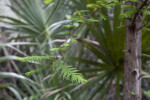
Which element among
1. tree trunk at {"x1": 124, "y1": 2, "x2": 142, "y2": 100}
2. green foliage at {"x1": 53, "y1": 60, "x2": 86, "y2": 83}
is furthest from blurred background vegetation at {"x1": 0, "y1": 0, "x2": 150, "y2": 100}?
green foliage at {"x1": 53, "y1": 60, "x2": 86, "y2": 83}

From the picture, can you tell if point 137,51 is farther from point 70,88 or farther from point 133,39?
point 70,88

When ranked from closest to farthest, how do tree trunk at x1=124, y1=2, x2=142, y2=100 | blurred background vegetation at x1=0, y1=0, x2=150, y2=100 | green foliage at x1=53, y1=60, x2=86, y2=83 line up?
green foliage at x1=53, y1=60, x2=86, y2=83
tree trunk at x1=124, y1=2, x2=142, y2=100
blurred background vegetation at x1=0, y1=0, x2=150, y2=100

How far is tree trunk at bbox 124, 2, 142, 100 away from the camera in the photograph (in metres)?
0.68

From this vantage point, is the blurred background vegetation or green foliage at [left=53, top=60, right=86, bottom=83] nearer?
green foliage at [left=53, top=60, right=86, bottom=83]

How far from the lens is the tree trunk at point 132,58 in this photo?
0.68 metres

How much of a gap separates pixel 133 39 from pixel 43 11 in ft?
3.17

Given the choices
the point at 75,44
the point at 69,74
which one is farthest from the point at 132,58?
the point at 75,44

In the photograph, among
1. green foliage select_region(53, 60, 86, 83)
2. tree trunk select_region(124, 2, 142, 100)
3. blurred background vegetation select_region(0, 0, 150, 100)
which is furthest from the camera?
blurred background vegetation select_region(0, 0, 150, 100)

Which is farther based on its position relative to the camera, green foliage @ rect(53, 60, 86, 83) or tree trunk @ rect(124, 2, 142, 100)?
tree trunk @ rect(124, 2, 142, 100)

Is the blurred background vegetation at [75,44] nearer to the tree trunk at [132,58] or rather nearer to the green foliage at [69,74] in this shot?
the tree trunk at [132,58]

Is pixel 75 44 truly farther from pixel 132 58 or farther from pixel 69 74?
pixel 69 74

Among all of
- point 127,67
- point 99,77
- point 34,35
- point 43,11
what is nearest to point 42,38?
point 34,35

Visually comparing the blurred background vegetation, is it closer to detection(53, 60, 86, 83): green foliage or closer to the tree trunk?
the tree trunk

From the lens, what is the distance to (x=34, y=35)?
140cm
